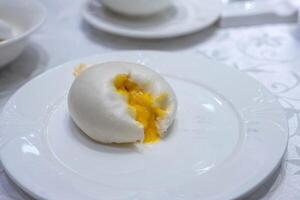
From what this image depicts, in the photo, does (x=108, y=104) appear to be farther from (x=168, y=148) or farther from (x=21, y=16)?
(x=21, y=16)

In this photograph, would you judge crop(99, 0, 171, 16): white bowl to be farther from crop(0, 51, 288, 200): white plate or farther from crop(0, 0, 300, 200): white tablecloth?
crop(0, 51, 288, 200): white plate

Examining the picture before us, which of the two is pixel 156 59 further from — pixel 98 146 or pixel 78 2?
pixel 78 2

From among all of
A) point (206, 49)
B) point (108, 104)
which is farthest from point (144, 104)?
point (206, 49)

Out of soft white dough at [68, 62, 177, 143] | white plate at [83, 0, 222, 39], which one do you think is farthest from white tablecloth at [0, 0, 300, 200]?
soft white dough at [68, 62, 177, 143]

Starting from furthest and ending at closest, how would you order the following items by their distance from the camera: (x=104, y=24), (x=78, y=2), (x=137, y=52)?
(x=78, y=2) → (x=104, y=24) → (x=137, y=52)

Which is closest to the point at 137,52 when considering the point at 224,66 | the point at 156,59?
the point at 156,59
